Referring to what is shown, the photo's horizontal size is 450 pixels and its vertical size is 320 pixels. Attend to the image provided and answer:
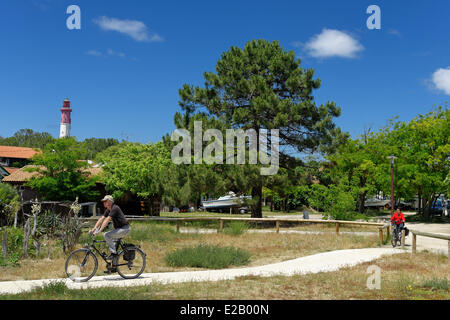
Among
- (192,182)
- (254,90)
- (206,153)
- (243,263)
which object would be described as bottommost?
(243,263)

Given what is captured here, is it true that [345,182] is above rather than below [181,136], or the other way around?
below

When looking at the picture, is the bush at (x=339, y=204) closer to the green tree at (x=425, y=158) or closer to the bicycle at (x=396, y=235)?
the bicycle at (x=396, y=235)

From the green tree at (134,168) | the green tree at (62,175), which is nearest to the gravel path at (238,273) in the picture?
the green tree at (134,168)

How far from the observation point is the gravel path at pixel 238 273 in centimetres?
916

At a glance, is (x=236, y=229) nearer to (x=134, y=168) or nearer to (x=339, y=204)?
(x=339, y=204)

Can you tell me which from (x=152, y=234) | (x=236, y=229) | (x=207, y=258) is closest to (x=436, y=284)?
(x=207, y=258)

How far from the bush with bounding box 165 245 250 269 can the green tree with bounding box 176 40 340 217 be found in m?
16.7

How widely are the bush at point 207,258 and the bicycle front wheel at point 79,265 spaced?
10.1 feet

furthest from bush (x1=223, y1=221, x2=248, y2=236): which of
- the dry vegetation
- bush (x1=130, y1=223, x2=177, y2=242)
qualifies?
bush (x1=130, y1=223, x2=177, y2=242)

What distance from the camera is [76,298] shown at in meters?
7.60

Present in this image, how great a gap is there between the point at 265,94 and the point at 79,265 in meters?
21.4
